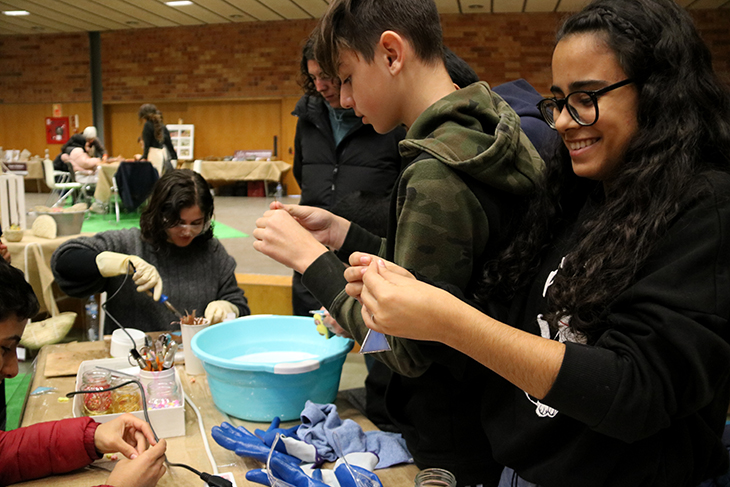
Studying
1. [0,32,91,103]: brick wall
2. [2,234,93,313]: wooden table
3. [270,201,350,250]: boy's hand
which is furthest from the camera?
[0,32,91,103]: brick wall

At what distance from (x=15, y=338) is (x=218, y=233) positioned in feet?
19.1

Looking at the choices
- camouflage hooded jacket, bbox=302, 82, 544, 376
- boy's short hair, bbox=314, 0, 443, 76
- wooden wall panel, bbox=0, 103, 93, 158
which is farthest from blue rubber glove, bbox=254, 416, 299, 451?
wooden wall panel, bbox=0, 103, 93, 158

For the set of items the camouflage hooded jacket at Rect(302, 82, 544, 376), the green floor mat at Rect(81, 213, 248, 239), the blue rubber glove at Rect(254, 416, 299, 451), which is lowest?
the green floor mat at Rect(81, 213, 248, 239)

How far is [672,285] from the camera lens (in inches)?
27.1

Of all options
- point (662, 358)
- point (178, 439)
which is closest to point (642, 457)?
point (662, 358)

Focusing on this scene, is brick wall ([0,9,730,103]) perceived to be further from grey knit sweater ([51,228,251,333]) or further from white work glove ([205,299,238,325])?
white work glove ([205,299,238,325])

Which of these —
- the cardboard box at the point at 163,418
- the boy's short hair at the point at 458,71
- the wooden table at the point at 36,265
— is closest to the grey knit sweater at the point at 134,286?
the cardboard box at the point at 163,418

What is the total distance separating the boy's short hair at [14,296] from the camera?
118cm

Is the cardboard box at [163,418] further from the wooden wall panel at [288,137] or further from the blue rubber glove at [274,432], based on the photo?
the wooden wall panel at [288,137]

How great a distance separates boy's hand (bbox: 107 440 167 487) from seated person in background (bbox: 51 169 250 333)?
0.96 m

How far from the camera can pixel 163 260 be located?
2209mm

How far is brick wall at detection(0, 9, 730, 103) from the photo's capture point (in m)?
9.88

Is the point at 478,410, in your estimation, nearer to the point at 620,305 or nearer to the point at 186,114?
the point at 620,305

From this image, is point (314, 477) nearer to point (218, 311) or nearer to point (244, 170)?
point (218, 311)
